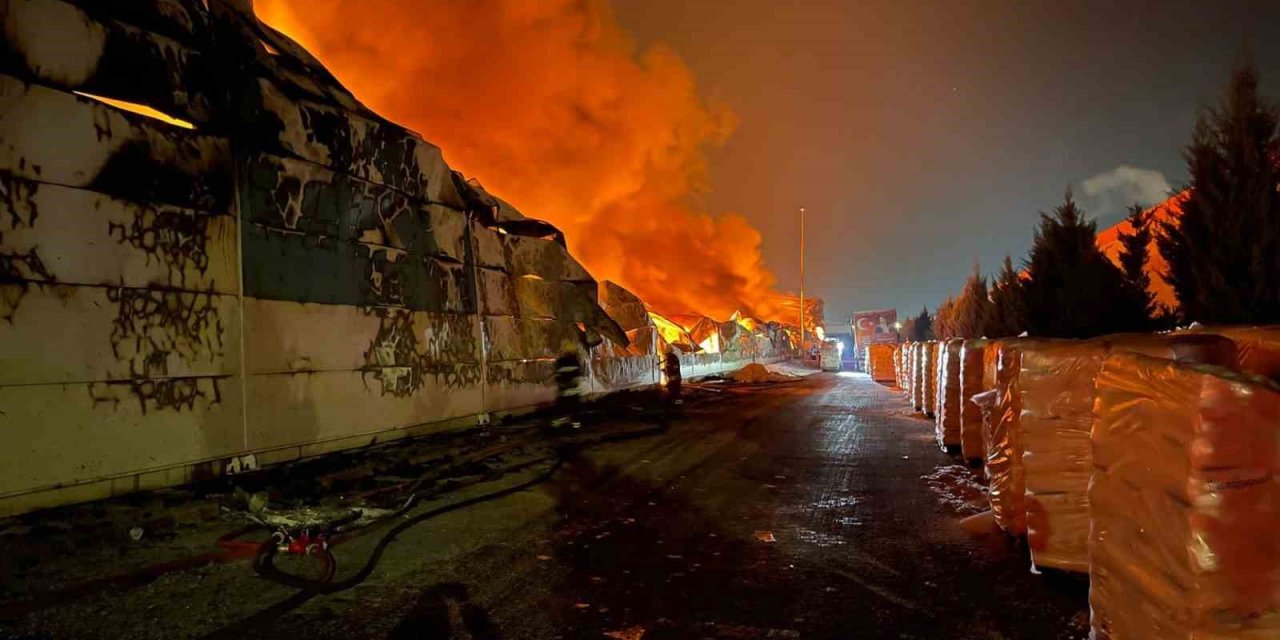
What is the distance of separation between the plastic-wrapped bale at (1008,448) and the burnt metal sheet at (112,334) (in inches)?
259

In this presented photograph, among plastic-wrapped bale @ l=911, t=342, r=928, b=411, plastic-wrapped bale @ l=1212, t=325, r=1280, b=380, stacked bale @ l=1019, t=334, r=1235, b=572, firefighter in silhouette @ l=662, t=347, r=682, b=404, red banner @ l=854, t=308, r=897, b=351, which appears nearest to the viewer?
plastic-wrapped bale @ l=1212, t=325, r=1280, b=380

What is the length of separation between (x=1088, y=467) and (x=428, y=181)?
8.47m

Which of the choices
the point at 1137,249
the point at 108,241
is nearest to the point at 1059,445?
the point at 108,241

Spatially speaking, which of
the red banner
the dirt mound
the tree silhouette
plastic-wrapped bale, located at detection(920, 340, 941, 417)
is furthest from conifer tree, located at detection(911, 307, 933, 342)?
plastic-wrapped bale, located at detection(920, 340, 941, 417)

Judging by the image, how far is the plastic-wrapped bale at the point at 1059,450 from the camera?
143 inches

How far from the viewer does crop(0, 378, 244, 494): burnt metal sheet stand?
4.81 m

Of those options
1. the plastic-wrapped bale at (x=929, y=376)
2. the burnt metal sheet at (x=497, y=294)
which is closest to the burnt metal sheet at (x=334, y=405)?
the burnt metal sheet at (x=497, y=294)

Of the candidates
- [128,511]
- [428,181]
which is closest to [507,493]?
[128,511]

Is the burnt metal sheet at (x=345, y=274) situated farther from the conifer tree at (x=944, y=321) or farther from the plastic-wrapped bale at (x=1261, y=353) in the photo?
the conifer tree at (x=944, y=321)

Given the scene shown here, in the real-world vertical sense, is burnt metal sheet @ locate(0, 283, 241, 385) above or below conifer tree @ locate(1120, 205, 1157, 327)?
below

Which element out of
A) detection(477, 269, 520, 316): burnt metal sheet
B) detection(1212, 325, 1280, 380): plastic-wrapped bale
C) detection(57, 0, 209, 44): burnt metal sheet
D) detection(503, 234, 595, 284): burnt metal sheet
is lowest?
detection(1212, 325, 1280, 380): plastic-wrapped bale

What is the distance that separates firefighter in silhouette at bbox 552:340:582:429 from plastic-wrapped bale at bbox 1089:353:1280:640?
408 inches

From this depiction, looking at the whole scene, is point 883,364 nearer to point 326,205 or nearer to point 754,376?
point 754,376

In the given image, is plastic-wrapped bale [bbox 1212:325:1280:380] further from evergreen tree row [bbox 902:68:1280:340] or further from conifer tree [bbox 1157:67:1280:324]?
conifer tree [bbox 1157:67:1280:324]
